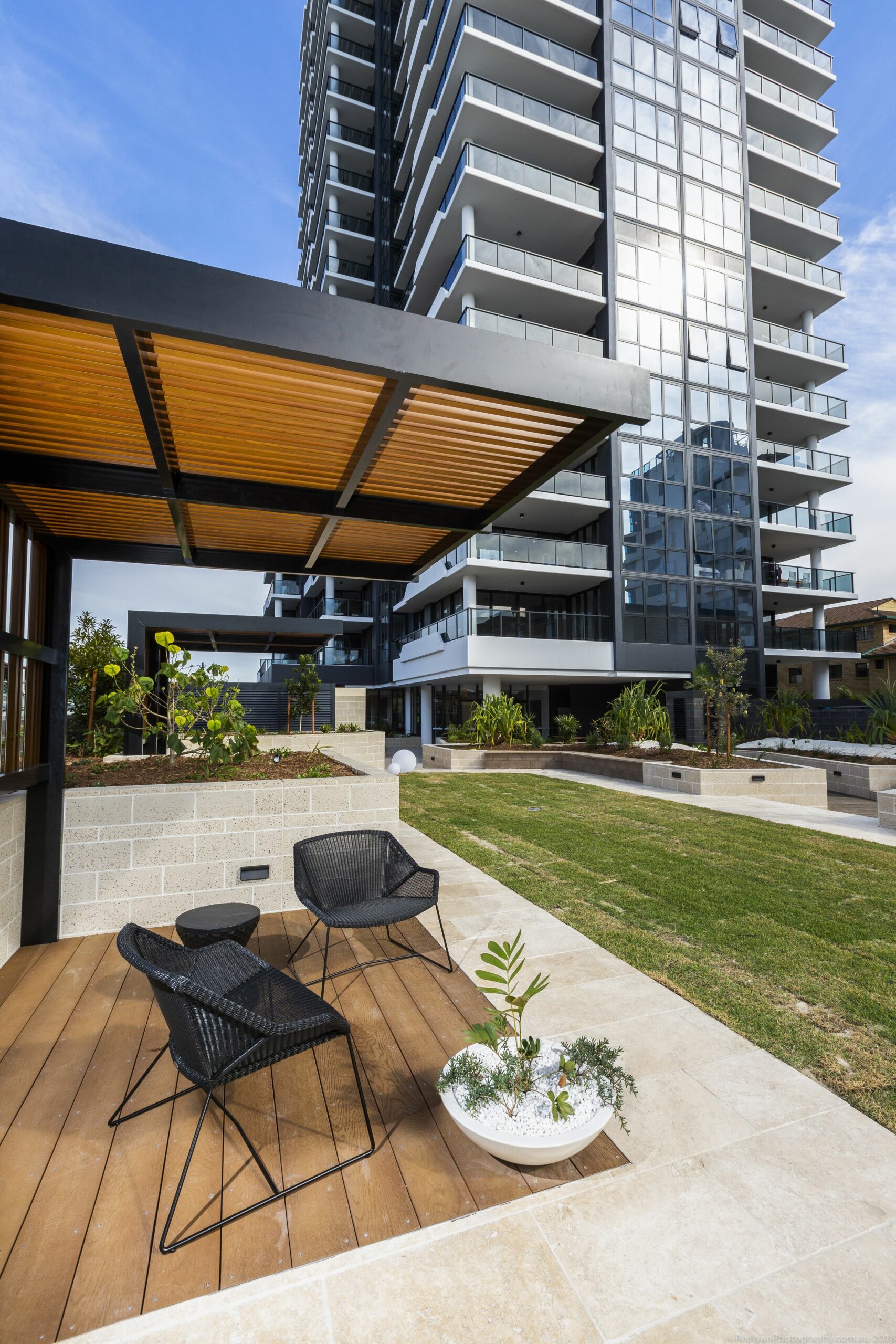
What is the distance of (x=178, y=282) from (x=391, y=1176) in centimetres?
329

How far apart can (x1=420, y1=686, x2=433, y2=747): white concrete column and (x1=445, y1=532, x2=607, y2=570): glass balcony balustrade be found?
6.14 m

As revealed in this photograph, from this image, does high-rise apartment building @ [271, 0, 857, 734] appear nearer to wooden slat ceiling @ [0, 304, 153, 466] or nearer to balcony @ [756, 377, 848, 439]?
balcony @ [756, 377, 848, 439]

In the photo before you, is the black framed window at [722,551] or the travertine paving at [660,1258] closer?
the travertine paving at [660,1258]

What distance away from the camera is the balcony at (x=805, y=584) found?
24219mm

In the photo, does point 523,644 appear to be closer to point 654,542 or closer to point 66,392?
point 654,542

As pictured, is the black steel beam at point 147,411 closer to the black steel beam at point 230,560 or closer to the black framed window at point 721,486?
the black steel beam at point 230,560

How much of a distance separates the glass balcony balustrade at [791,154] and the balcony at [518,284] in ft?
36.9

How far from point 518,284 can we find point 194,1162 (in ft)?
71.7

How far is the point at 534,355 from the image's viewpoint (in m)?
2.94

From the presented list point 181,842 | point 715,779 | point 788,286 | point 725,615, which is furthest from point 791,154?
point 181,842

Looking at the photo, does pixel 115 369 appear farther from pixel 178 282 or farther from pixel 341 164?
pixel 341 164

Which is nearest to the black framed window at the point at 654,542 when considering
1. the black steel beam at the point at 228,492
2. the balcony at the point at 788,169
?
the balcony at the point at 788,169

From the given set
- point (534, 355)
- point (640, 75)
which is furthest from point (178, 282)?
point (640, 75)

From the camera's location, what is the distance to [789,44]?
25312 millimetres
